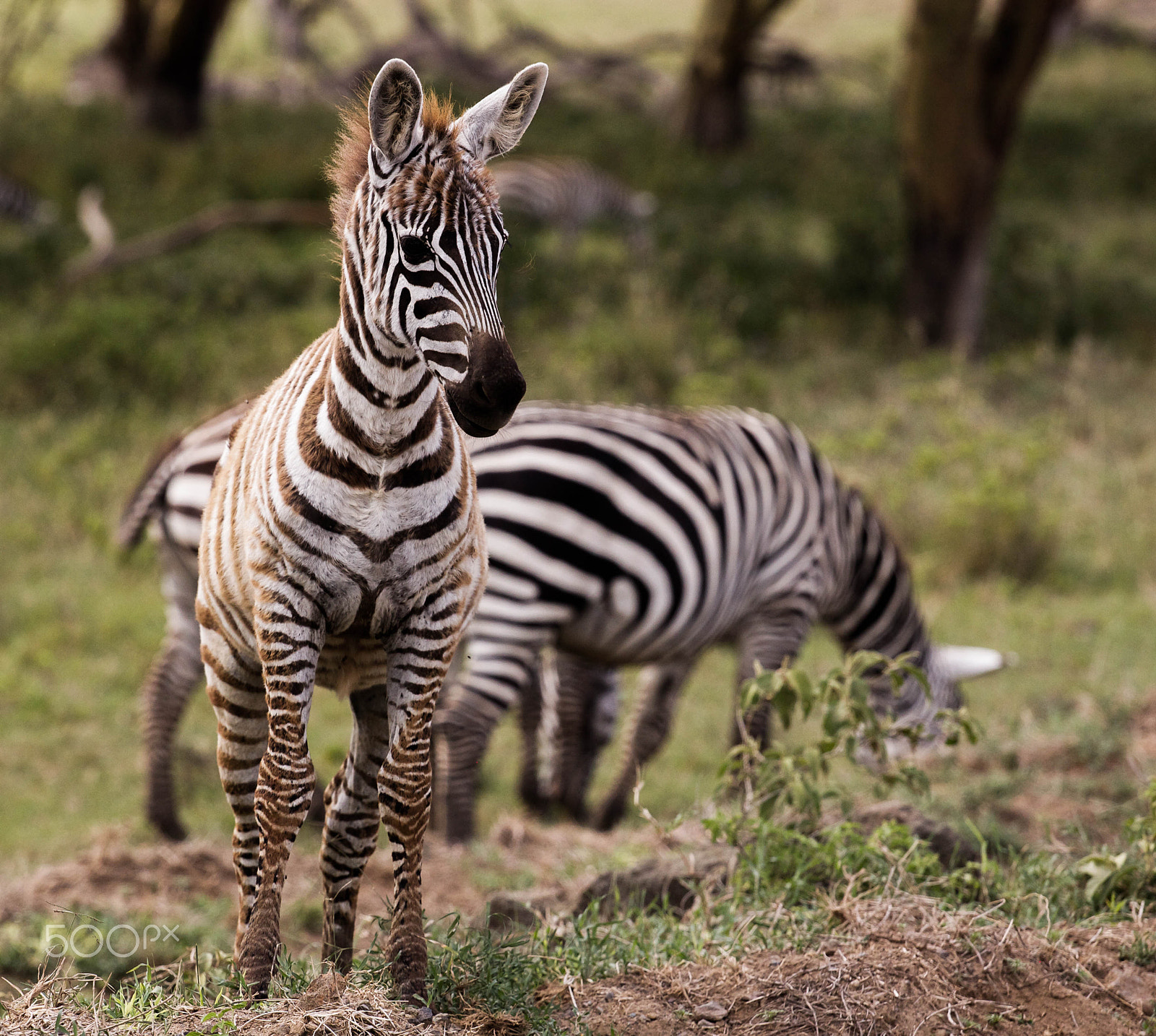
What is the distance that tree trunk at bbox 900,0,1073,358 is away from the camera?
1160 cm

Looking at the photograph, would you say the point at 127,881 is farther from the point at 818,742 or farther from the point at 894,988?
the point at 894,988

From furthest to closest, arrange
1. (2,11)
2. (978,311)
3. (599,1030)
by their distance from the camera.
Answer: (978,311), (2,11), (599,1030)

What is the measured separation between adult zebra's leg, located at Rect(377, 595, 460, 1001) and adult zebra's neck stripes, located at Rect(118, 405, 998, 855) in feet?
7.38

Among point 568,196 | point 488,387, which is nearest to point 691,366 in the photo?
point 568,196

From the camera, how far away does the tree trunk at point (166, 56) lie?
14.5m

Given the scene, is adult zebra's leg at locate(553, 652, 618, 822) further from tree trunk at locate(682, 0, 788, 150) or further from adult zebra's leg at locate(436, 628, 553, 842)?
tree trunk at locate(682, 0, 788, 150)

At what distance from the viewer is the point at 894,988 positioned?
3111mm

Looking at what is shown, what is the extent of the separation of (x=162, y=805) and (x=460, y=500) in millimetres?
3778

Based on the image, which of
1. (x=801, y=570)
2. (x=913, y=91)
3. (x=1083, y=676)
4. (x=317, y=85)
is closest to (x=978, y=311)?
(x=913, y=91)

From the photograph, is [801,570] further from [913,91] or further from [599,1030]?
[913,91]

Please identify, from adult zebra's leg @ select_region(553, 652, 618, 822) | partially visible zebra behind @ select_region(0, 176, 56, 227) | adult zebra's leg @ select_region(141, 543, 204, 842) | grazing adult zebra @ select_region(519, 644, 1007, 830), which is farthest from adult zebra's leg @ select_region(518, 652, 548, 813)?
partially visible zebra behind @ select_region(0, 176, 56, 227)

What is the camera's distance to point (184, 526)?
5.57m

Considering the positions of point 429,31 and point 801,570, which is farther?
point 429,31

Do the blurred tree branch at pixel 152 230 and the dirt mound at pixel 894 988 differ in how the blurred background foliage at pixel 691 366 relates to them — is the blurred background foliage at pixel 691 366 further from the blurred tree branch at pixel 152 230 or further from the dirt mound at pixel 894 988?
the dirt mound at pixel 894 988
